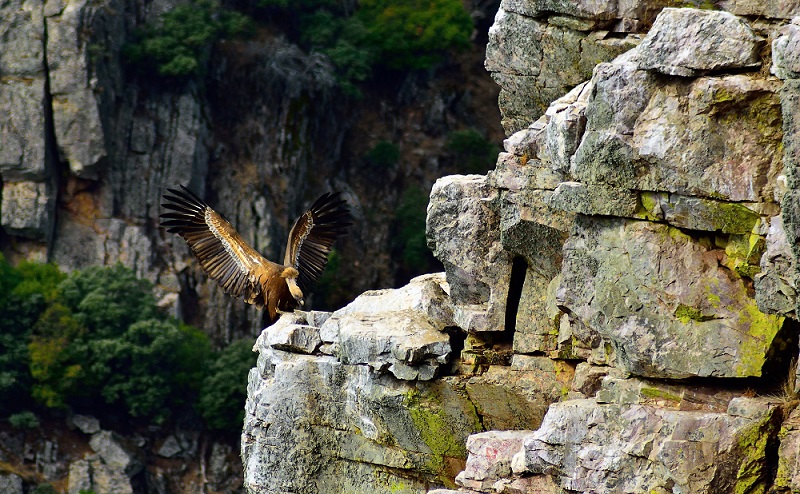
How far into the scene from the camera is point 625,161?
63.1ft

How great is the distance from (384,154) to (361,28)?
24.4 feet

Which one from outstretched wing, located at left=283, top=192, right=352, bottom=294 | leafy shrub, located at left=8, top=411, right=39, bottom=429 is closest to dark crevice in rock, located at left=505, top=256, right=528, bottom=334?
outstretched wing, located at left=283, top=192, right=352, bottom=294

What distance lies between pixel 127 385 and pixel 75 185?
45.2 feet

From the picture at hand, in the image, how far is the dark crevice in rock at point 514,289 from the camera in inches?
907

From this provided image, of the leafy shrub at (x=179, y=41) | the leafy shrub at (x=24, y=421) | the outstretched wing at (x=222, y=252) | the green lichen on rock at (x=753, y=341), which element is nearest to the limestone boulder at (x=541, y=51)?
the green lichen on rock at (x=753, y=341)

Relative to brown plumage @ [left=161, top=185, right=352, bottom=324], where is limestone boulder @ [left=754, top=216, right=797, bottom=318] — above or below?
above

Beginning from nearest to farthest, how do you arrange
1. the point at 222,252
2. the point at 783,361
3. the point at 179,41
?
the point at 783,361
the point at 222,252
the point at 179,41

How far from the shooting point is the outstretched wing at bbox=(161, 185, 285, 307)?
29.6 m

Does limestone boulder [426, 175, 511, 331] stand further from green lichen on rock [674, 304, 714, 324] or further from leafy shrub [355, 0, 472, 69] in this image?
leafy shrub [355, 0, 472, 69]

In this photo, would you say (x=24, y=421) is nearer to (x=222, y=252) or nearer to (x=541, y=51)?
(x=222, y=252)

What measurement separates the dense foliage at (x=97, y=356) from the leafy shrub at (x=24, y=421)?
0.15ft

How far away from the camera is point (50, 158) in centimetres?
7788

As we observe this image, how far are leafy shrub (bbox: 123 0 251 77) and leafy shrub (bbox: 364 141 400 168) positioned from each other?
11321mm

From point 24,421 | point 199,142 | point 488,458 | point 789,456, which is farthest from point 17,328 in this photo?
point 789,456
